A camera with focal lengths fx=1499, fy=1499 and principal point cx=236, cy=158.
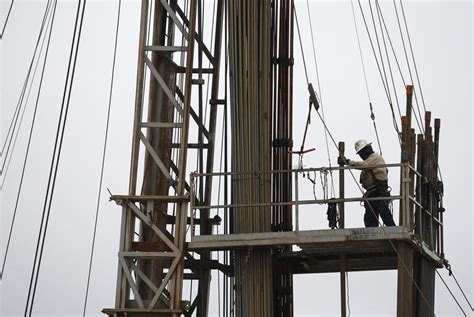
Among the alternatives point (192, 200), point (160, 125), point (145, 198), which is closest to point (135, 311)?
point (145, 198)

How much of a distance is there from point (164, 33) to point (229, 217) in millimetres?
4319

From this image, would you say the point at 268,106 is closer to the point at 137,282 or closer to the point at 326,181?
the point at 326,181

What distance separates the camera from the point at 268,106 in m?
32.6

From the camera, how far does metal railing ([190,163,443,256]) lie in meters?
29.7

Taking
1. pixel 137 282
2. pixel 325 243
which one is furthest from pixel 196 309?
pixel 325 243

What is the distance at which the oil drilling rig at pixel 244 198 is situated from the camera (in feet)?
101

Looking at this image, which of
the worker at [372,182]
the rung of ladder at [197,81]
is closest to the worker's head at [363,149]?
the worker at [372,182]

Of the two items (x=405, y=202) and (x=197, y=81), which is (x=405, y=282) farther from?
(x=197, y=81)

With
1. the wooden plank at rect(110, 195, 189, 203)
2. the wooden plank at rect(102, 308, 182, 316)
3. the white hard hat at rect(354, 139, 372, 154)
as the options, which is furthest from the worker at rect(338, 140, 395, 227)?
the wooden plank at rect(102, 308, 182, 316)

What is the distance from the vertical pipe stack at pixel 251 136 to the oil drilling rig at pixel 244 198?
0.02 meters

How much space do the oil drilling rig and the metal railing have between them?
0.03 metres

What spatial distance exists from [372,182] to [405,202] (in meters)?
1.33

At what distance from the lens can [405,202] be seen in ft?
97.2

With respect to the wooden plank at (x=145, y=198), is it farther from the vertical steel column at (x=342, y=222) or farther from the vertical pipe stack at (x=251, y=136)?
the vertical steel column at (x=342, y=222)
